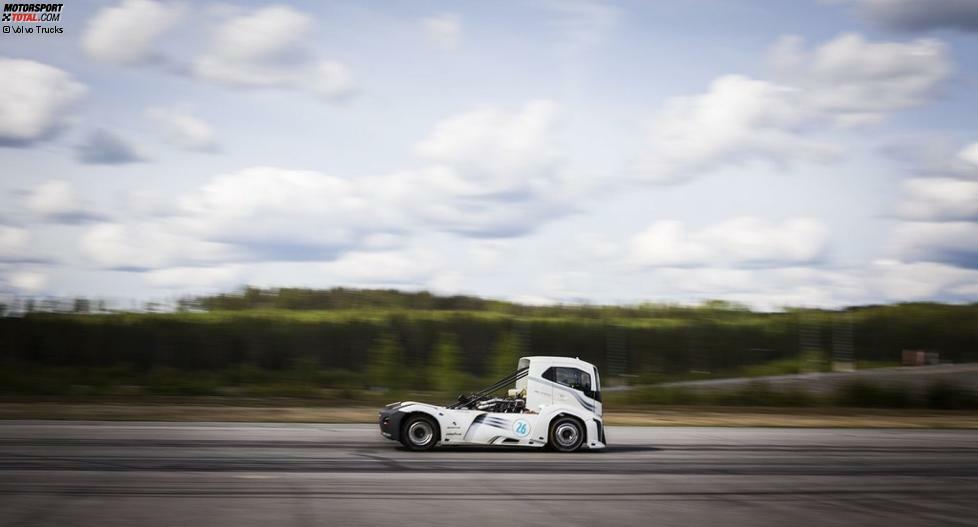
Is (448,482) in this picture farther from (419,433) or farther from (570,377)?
(570,377)

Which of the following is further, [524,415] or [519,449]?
[519,449]

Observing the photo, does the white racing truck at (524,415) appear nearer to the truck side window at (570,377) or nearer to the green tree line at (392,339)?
the truck side window at (570,377)

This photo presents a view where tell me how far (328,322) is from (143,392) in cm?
1080

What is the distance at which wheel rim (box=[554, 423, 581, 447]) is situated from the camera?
62.0 ft

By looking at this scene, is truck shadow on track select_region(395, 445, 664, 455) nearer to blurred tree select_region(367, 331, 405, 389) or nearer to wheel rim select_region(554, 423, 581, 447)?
wheel rim select_region(554, 423, 581, 447)

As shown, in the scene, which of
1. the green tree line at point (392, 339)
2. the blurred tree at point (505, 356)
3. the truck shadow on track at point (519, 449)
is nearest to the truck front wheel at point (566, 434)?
the truck shadow on track at point (519, 449)

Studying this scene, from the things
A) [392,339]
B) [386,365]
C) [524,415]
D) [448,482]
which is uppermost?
[392,339]

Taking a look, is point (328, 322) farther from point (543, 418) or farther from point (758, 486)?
point (758, 486)

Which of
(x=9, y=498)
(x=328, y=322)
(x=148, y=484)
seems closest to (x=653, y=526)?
(x=148, y=484)

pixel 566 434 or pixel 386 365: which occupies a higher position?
pixel 386 365

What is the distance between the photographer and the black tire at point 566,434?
1889 cm

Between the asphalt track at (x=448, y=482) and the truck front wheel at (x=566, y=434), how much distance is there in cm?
36

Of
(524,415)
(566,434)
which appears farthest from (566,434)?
(524,415)

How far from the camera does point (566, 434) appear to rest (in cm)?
1894
